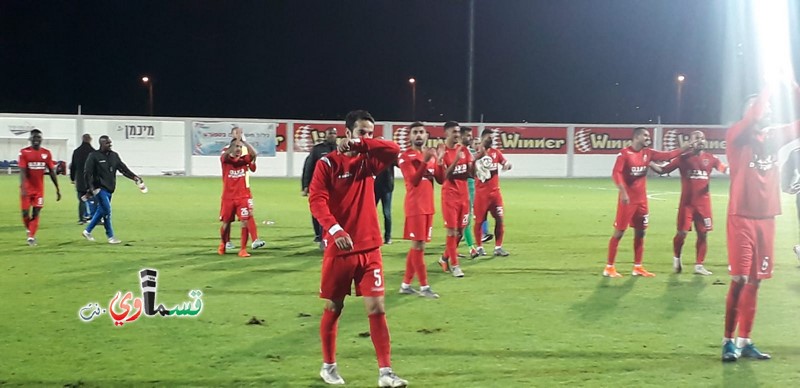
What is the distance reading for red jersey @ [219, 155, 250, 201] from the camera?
12602 millimetres

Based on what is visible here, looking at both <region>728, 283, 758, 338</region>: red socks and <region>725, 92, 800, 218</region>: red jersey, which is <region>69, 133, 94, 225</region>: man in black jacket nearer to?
<region>725, 92, 800, 218</region>: red jersey

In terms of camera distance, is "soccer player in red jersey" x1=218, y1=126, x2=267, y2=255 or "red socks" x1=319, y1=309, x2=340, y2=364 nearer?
"red socks" x1=319, y1=309, x2=340, y2=364

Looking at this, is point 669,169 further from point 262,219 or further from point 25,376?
point 262,219

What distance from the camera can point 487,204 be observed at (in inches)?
500

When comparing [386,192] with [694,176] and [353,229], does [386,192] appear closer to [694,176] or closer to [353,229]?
[694,176]

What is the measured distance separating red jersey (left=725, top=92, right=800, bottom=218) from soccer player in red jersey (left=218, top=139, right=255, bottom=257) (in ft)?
26.6

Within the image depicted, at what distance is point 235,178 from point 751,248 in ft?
27.8

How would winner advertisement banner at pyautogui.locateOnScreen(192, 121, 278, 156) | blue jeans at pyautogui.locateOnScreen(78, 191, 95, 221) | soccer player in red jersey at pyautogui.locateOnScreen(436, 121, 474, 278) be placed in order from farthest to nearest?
winner advertisement banner at pyautogui.locateOnScreen(192, 121, 278, 156) → blue jeans at pyautogui.locateOnScreen(78, 191, 95, 221) → soccer player in red jersey at pyautogui.locateOnScreen(436, 121, 474, 278)

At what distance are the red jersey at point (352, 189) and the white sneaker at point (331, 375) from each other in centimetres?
89

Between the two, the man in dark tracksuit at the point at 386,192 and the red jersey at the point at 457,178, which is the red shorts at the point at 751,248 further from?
the man in dark tracksuit at the point at 386,192

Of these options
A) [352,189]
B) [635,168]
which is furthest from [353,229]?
[635,168]

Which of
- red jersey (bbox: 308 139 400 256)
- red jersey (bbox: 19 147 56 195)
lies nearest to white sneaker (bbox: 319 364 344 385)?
red jersey (bbox: 308 139 400 256)

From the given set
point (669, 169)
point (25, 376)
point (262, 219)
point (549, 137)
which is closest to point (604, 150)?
point (549, 137)

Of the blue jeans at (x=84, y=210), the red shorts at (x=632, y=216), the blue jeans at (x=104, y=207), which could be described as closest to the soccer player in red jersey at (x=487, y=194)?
the red shorts at (x=632, y=216)
